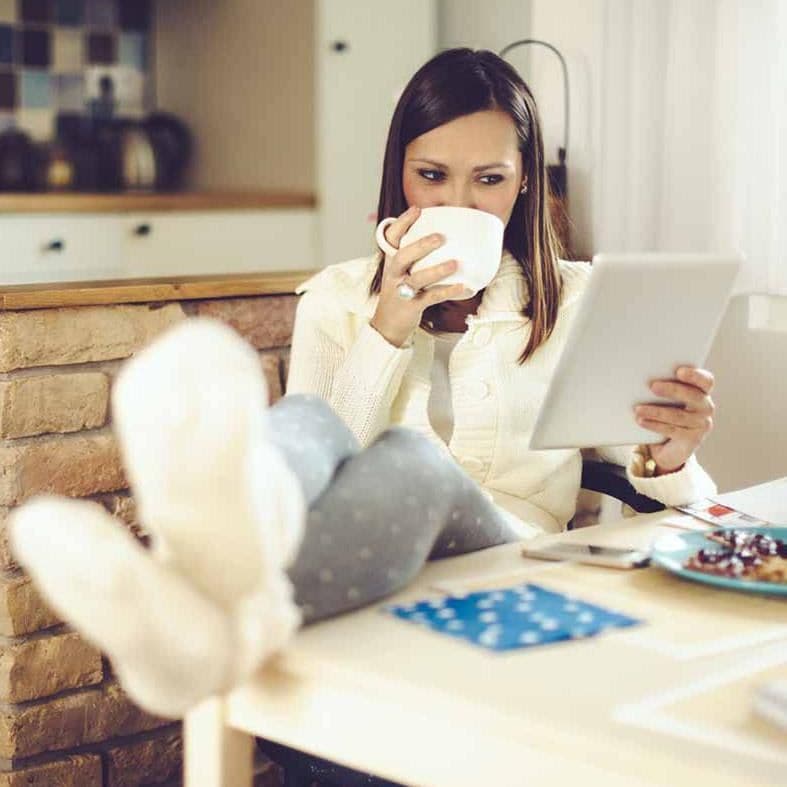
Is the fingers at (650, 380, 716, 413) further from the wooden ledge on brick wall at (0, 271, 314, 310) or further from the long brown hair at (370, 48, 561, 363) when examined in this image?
the wooden ledge on brick wall at (0, 271, 314, 310)

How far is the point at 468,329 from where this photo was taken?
1.80 m

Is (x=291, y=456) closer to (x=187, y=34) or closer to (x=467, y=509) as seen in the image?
(x=467, y=509)

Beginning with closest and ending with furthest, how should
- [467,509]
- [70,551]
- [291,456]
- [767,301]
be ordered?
1. [70,551]
2. [291,456]
3. [467,509]
4. [767,301]

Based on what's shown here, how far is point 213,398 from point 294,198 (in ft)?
8.99

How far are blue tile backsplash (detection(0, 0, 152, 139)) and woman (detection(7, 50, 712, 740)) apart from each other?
2293 millimetres

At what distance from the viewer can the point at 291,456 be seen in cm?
107

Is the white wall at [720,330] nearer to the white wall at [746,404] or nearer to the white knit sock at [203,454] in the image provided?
the white wall at [746,404]

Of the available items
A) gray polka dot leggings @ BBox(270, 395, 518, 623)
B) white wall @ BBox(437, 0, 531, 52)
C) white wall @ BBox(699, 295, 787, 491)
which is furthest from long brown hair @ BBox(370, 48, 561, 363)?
white wall @ BBox(437, 0, 531, 52)

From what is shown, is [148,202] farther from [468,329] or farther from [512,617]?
[512,617]

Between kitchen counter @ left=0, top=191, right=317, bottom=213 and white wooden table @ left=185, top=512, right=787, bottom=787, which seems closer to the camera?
white wooden table @ left=185, top=512, right=787, bottom=787

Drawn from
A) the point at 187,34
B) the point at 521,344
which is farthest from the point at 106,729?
the point at 187,34

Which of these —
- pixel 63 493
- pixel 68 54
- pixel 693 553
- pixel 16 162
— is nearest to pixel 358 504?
pixel 693 553

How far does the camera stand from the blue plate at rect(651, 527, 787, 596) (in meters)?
1.14

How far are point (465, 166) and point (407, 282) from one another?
0.22 m
